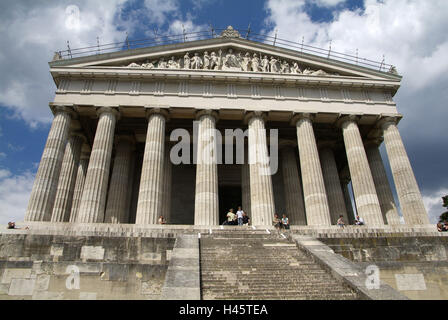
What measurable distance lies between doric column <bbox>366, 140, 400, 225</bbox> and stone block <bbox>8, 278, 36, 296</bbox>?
83.1 feet

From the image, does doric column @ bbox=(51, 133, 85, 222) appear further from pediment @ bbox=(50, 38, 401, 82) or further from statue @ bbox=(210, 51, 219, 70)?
statue @ bbox=(210, 51, 219, 70)

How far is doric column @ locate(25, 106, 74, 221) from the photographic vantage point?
2002cm

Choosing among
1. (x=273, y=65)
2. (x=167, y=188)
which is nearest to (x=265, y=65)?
(x=273, y=65)

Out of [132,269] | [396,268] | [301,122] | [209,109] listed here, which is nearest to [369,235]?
[396,268]

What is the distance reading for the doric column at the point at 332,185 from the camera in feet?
89.2

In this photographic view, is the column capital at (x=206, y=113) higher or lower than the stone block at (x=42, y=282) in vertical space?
higher

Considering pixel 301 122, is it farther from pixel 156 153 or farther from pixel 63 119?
pixel 63 119

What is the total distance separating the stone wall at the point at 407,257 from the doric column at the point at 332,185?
13421 mm

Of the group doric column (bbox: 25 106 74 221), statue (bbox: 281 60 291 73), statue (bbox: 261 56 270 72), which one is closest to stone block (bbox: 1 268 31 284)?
doric column (bbox: 25 106 74 221)

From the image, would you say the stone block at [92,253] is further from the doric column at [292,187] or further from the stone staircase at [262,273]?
the doric column at [292,187]

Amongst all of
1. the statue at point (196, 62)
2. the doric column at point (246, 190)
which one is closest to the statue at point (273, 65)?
the statue at point (196, 62)

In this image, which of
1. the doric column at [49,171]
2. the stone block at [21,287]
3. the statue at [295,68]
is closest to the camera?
the stone block at [21,287]

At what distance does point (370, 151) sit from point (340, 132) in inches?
129

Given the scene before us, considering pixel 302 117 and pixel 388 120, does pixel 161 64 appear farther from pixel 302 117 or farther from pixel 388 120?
pixel 388 120
